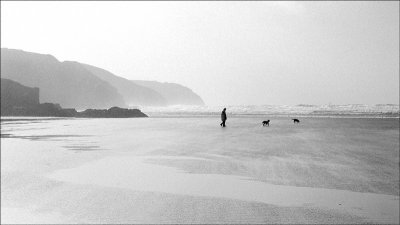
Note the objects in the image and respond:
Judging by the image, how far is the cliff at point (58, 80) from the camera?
128 meters

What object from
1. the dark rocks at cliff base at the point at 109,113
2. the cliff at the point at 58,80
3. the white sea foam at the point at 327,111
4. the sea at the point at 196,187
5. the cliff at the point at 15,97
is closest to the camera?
the sea at the point at 196,187

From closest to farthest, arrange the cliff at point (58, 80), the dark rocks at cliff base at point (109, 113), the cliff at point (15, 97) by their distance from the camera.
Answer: the dark rocks at cliff base at point (109, 113) < the cliff at point (15, 97) < the cliff at point (58, 80)

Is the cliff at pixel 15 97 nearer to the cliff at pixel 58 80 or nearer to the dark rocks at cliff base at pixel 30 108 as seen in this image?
the dark rocks at cliff base at pixel 30 108

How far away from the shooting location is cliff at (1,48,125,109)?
421ft

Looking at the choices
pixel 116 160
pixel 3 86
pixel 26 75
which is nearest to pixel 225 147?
pixel 116 160

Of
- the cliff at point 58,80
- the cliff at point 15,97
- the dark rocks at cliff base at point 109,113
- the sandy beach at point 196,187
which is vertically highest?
the cliff at point 58,80

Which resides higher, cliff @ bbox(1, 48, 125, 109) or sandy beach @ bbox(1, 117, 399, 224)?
cliff @ bbox(1, 48, 125, 109)

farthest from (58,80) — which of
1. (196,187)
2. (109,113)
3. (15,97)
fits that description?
(196,187)

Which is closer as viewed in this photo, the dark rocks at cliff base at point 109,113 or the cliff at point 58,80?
the dark rocks at cliff base at point 109,113

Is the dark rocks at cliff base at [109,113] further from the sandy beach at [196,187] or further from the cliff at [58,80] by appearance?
the cliff at [58,80]

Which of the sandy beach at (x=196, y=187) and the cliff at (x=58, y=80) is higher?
the cliff at (x=58, y=80)

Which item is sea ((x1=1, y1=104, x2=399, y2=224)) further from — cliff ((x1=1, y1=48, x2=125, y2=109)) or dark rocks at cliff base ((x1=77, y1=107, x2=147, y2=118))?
cliff ((x1=1, y1=48, x2=125, y2=109))

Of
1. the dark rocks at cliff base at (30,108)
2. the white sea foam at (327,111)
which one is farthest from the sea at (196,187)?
the white sea foam at (327,111)

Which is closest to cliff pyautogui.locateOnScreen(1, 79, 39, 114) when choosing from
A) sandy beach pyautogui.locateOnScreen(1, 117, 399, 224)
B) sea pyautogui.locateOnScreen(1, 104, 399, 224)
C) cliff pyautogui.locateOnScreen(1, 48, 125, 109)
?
sandy beach pyautogui.locateOnScreen(1, 117, 399, 224)
